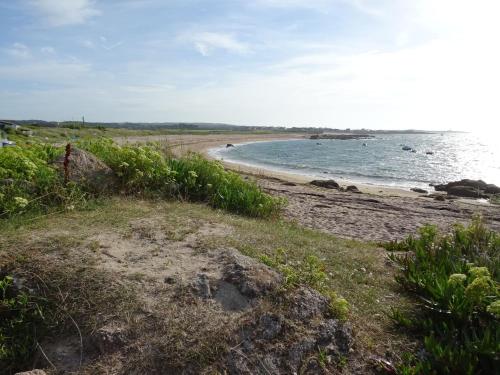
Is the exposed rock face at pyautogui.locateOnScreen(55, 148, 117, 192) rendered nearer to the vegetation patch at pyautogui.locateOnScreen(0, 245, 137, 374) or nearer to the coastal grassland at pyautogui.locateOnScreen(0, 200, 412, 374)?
the coastal grassland at pyautogui.locateOnScreen(0, 200, 412, 374)

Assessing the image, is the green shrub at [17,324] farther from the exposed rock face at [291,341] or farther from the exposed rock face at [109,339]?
the exposed rock face at [291,341]

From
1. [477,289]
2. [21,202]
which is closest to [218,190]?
[21,202]

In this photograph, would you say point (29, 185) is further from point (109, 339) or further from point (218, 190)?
point (109, 339)

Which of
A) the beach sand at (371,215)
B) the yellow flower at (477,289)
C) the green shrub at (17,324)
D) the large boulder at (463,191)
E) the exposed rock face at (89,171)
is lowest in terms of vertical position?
the large boulder at (463,191)

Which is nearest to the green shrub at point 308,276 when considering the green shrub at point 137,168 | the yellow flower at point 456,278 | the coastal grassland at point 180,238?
the coastal grassland at point 180,238

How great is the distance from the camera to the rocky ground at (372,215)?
30.5 feet

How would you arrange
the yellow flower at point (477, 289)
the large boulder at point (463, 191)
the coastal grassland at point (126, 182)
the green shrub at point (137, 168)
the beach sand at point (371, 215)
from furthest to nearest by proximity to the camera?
1. the large boulder at point (463, 191)
2. the beach sand at point (371, 215)
3. the green shrub at point (137, 168)
4. the coastal grassland at point (126, 182)
5. the yellow flower at point (477, 289)

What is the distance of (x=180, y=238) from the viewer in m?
5.03

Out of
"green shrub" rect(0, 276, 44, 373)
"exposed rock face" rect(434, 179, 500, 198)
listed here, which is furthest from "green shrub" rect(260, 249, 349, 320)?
"exposed rock face" rect(434, 179, 500, 198)

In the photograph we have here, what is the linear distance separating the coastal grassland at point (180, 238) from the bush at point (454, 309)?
0.80 feet

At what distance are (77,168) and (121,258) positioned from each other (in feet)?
9.99

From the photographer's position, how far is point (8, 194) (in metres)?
5.59

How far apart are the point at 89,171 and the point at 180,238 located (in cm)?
276

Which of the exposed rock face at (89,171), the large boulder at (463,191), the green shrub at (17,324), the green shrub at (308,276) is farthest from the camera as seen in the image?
the large boulder at (463,191)
